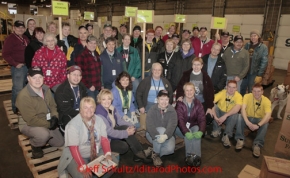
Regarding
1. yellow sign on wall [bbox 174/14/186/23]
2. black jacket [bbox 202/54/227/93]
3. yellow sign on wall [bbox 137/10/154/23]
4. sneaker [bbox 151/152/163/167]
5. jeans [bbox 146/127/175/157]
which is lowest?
sneaker [bbox 151/152/163/167]

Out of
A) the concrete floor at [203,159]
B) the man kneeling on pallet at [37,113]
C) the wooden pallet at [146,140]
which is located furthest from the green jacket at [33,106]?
the wooden pallet at [146,140]

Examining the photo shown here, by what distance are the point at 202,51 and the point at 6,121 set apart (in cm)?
558

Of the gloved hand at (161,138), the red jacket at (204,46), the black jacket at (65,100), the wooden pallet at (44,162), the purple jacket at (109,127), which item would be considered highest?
the red jacket at (204,46)

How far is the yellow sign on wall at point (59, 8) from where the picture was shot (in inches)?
165

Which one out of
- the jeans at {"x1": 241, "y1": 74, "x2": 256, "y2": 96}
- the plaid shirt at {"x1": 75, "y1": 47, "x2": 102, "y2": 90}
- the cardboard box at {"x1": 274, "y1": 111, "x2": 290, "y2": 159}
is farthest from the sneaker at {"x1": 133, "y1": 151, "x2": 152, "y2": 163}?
the jeans at {"x1": 241, "y1": 74, "x2": 256, "y2": 96}

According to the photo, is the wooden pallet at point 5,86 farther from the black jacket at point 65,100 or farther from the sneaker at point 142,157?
the sneaker at point 142,157

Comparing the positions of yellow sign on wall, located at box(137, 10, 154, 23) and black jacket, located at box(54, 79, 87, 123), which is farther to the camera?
yellow sign on wall, located at box(137, 10, 154, 23)

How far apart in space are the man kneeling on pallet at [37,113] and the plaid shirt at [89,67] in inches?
35.6

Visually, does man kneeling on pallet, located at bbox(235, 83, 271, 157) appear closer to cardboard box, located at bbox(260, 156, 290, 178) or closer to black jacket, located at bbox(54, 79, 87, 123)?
cardboard box, located at bbox(260, 156, 290, 178)

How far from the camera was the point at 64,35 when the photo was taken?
507 cm

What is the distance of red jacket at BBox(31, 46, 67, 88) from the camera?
368 centimetres

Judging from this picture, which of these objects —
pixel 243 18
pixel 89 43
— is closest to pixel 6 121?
pixel 89 43

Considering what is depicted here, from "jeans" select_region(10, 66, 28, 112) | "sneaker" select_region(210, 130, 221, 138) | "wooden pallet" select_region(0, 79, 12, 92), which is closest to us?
"sneaker" select_region(210, 130, 221, 138)

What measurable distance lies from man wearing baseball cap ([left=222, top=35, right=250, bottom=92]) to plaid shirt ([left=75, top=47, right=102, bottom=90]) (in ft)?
10.3
